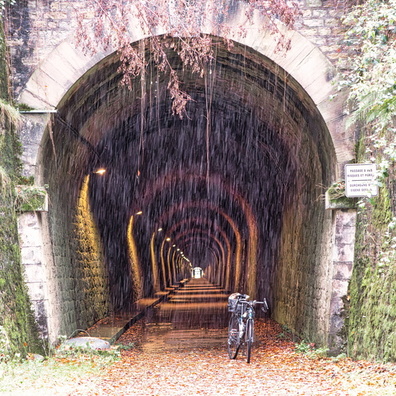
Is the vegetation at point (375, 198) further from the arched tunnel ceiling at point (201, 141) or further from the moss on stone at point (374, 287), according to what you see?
the arched tunnel ceiling at point (201, 141)

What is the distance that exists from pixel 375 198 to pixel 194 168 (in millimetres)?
12831

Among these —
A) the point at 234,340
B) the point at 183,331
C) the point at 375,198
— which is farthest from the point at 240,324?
the point at 183,331

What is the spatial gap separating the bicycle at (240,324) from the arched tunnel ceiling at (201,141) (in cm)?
239

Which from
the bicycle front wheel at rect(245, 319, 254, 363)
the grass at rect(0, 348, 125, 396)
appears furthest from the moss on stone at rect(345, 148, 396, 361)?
the grass at rect(0, 348, 125, 396)

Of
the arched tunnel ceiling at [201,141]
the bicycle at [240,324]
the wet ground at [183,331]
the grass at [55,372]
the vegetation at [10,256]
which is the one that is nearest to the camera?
the grass at [55,372]

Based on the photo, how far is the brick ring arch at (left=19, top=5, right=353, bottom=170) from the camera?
28.8 ft

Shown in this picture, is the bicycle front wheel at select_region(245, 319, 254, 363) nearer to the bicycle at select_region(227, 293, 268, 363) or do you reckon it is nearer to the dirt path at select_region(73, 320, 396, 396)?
the bicycle at select_region(227, 293, 268, 363)

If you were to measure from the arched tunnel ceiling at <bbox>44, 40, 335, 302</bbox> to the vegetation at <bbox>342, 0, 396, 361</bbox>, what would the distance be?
1.21 meters

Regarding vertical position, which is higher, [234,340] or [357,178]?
[357,178]

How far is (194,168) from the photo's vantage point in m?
20.4

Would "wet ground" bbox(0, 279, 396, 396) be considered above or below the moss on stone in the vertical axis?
below

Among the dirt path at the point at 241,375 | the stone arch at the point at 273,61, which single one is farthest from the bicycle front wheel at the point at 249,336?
the stone arch at the point at 273,61

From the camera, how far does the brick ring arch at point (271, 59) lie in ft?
28.8

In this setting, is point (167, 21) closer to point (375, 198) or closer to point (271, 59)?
point (271, 59)
